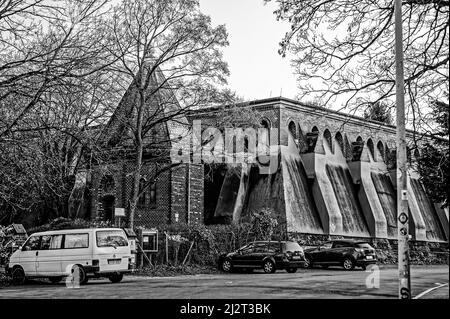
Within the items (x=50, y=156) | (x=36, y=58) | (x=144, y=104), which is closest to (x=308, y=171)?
(x=144, y=104)

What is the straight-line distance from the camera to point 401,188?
1284 cm

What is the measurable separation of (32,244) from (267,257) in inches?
423

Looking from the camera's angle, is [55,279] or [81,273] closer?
[81,273]

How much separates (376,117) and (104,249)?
10.0 meters

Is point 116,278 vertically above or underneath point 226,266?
above

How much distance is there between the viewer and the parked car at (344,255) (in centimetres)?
3078

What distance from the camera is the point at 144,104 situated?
89.1 ft

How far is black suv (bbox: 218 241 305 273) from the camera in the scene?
27.5 metres

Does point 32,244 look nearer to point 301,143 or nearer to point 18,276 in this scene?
point 18,276

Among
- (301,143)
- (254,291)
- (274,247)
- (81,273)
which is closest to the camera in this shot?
(254,291)

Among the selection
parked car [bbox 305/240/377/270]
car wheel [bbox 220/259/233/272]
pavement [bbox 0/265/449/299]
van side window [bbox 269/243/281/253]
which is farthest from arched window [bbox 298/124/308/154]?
pavement [bbox 0/265/449/299]

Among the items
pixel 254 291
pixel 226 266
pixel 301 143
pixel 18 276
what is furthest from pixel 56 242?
pixel 301 143

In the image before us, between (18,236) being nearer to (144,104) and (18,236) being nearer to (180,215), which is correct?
(144,104)

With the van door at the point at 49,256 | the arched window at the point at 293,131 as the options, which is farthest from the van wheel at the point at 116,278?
the arched window at the point at 293,131
